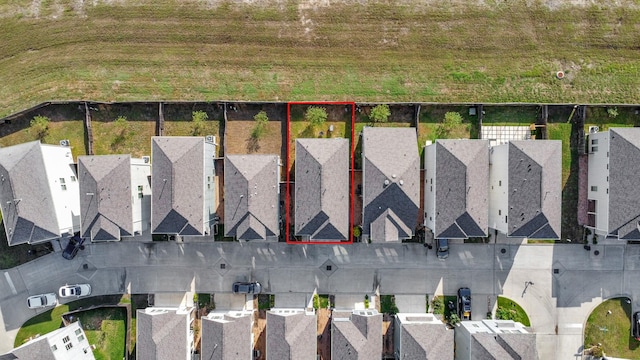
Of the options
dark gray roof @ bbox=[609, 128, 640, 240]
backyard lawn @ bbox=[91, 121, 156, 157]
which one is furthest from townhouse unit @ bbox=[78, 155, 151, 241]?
dark gray roof @ bbox=[609, 128, 640, 240]

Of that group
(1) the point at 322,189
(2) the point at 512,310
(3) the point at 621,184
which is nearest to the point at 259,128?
(1) the point at 322,189

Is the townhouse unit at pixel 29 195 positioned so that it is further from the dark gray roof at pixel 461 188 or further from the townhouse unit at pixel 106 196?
the dark gray roof at pixel 461 188

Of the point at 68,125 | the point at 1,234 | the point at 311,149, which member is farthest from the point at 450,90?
the point at 1,234

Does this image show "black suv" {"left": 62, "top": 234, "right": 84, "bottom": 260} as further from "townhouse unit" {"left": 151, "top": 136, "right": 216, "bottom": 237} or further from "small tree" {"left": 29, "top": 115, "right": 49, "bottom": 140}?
"small tree" {"left": 29, "top": 115, "right": 49, "bottom": 140}

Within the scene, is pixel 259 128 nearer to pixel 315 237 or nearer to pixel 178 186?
pixel 178 186

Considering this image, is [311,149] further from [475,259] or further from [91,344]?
[91,344]

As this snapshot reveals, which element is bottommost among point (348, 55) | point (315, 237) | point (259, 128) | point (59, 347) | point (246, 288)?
point (59, 347)
